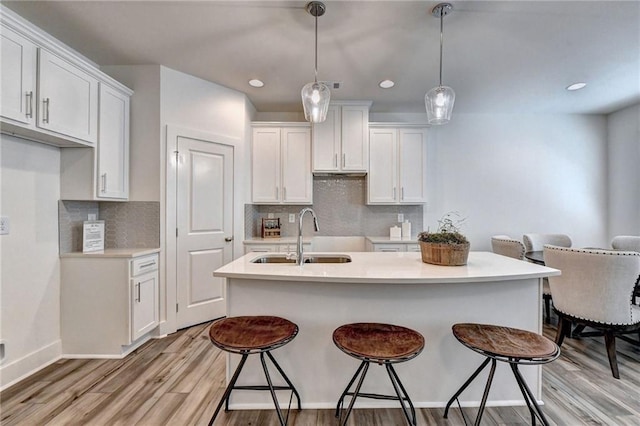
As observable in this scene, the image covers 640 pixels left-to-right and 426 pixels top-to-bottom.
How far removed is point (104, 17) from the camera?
2156 mm

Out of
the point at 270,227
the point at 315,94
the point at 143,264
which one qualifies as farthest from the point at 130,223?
the point at 315,94

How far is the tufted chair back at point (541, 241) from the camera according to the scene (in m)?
3.62

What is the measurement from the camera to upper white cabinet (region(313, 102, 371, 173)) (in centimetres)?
367

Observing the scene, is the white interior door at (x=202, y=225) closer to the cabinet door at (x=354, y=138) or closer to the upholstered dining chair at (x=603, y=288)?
the cabinet door at (x=354, y=138)

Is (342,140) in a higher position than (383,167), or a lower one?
higher

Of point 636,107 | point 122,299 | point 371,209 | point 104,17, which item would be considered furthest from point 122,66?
point 636,107

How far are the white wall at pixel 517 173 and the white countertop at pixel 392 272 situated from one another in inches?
94.2

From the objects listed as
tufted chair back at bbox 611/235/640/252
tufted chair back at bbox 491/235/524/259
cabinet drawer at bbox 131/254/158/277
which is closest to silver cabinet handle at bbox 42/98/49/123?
cabinet drawer at bbox 131/254/158/277

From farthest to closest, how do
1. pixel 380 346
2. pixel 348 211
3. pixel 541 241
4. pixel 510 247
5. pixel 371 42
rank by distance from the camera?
1. pixel 348 211
2. pixel 541 241
3. pixel 510 247
4. pixel 371 42
5. pixel 380 346

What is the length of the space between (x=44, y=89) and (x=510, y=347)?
11.4 ft

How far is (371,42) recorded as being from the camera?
2418 millimetres

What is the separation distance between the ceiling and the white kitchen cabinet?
0.52 metres

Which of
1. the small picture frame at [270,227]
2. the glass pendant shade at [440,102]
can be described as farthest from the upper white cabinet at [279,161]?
the glass pendant shade at [440,102]

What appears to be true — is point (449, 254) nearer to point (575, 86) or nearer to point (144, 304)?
point (144, 304)
